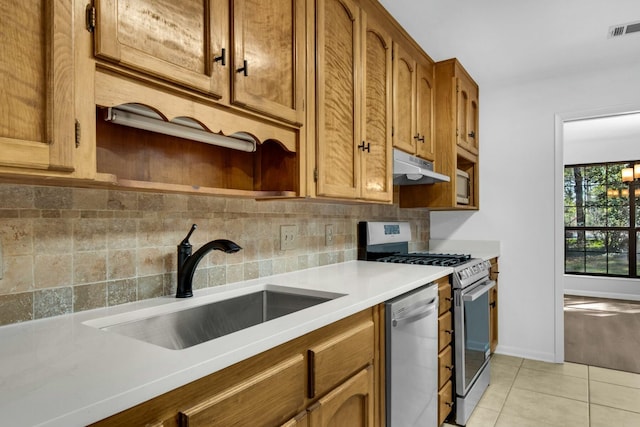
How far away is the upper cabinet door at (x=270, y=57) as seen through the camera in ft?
4.30

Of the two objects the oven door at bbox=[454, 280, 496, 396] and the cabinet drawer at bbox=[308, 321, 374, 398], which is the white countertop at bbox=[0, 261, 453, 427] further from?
the oven door at bbox=[454, 280, 496, 396]

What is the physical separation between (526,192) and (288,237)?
2.25 metres

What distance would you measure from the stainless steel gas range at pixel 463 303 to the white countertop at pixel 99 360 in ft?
3.72

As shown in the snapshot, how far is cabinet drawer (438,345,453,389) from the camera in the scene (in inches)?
82.1

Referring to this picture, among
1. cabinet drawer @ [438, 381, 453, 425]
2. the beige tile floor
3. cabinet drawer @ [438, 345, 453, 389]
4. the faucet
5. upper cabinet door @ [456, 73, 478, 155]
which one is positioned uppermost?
upper cabinet door @ [456, 73, 478, 155]

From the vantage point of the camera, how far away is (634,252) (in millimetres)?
5707

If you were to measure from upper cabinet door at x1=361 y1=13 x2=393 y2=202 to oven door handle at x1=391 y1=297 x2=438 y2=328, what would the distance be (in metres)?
0.59

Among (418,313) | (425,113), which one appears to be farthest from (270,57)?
(425,113)

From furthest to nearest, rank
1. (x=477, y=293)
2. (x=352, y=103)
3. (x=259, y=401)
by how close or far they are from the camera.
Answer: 1. (x=477, y=293)
2. (x=352, y=103)
3. (x=259, y=401)

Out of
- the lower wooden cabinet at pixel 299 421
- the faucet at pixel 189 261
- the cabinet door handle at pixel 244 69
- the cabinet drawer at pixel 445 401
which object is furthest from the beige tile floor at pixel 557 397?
the cabinet door handle at pixel 244 69

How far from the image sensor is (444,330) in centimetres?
217

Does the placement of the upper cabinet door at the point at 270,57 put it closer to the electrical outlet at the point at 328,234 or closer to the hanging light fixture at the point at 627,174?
the electrical outlet at the point at 328,234

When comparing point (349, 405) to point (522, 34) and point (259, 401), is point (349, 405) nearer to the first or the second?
point (259, 401)

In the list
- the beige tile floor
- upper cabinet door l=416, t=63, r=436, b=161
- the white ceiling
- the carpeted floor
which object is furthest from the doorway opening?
upper cabinet door l=416, t=63, r=436, b=161
